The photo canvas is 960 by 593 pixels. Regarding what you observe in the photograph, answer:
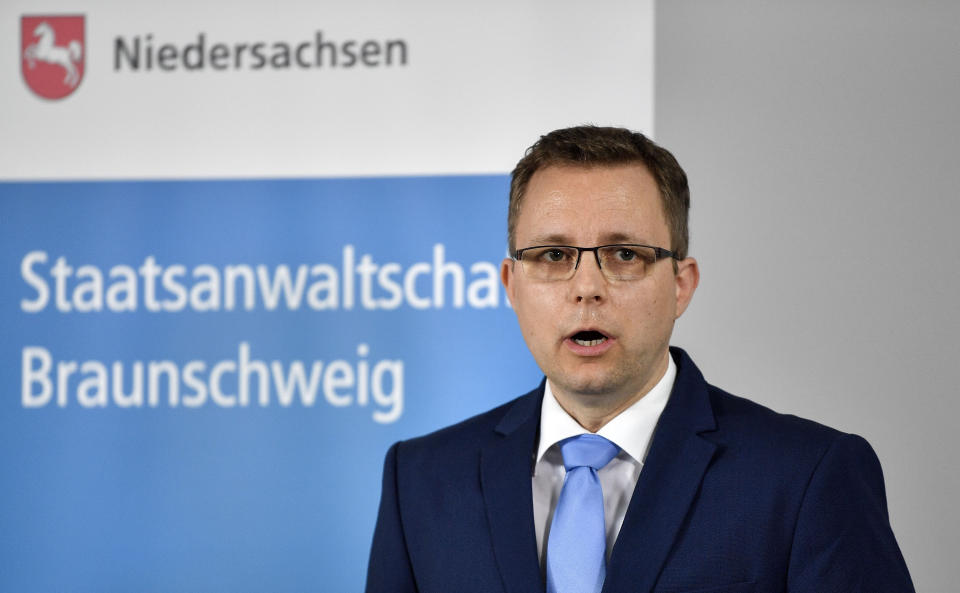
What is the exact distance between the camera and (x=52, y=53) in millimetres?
3156

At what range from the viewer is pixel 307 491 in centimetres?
297

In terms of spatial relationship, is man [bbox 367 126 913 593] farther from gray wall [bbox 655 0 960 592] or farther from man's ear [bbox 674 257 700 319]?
gray wall [bbox 655 0 960 592]

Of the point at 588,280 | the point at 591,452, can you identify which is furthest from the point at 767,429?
the point at 588,280

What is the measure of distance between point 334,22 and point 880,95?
176 centimetres

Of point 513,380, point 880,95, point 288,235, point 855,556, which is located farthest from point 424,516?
point 880,95

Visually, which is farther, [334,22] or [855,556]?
[334,22]

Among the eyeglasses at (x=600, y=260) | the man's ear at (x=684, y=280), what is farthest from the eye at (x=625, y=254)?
the man's ear at (x=684, y=280)

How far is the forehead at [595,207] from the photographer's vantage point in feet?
5.34

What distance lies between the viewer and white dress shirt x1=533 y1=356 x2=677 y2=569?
1.63 metres

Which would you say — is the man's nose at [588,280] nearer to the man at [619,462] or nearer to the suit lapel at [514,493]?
the man at [619,462]

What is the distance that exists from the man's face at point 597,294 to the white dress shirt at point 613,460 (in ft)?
0.11

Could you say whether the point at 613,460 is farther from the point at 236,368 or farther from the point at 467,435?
the point at 236,368

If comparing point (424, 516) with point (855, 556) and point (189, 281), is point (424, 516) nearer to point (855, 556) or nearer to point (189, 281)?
point (855, 556)

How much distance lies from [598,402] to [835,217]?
1609 millimetres
